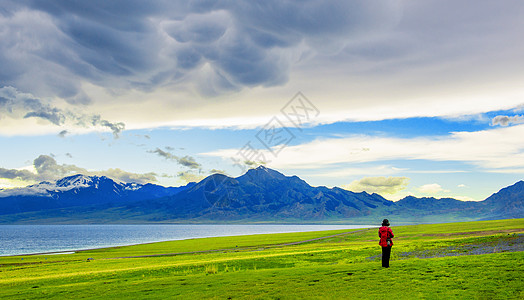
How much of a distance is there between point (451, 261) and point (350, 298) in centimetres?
1399

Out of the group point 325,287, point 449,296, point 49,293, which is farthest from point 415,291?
point 49,293

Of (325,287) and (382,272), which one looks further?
(382,272)

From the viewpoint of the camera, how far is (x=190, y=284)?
25750 millimetres

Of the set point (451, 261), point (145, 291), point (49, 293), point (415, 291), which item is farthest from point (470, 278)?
point (49, 293)

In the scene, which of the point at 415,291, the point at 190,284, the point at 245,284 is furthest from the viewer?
the point at 190,284

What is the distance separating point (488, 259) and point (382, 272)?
9.24 meters

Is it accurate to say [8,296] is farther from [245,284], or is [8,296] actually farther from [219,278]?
[245,284]

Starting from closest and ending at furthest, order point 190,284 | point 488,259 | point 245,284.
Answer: point 245,284
point 190,284
point 488,259

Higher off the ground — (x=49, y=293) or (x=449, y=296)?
(x=449, y=296)

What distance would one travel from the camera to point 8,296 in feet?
87.7

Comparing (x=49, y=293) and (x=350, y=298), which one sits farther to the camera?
(x=49, y=293)

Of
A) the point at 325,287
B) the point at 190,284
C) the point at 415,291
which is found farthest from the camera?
the point at 190,284

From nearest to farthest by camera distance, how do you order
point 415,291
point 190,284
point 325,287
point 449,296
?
point 449,296
point 415,291
point 325,287
point 190,284

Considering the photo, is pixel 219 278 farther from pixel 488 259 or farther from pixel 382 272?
pixel 488 259
